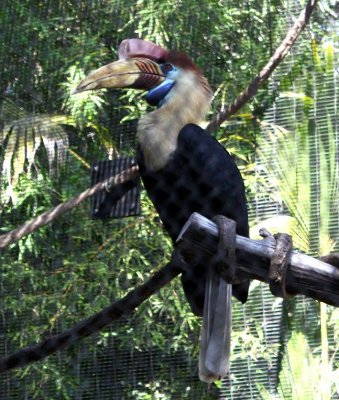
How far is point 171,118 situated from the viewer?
1.54 m

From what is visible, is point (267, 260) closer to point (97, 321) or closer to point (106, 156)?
point (97, 321)

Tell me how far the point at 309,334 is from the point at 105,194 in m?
0.44

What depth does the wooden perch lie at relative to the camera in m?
0.97

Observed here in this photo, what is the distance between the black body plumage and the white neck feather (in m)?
0.01

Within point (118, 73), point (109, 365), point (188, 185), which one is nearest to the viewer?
point (188, 185)

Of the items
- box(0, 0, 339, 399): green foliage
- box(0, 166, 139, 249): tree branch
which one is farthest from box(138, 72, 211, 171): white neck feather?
box(0, 0, 339, 399): green foliage

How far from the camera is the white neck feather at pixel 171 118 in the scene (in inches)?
56.9

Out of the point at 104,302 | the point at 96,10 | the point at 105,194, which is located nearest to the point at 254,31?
the point at 96,10

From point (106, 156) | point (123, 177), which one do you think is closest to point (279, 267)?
point (123, 177)

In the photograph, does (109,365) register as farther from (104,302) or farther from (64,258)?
(64,258)

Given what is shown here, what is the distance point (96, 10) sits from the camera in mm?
2033

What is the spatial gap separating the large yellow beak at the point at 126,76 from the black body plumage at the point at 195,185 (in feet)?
0.64

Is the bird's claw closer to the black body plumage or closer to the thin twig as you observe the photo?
the thin twig

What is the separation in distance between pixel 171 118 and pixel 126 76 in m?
0.14
